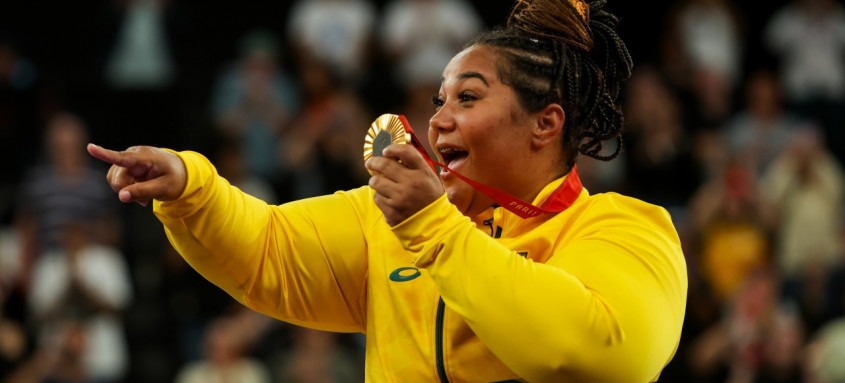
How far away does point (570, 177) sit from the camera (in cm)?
329

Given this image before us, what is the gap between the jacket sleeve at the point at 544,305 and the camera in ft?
8.89

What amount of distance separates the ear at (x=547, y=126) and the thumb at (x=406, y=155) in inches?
21.9

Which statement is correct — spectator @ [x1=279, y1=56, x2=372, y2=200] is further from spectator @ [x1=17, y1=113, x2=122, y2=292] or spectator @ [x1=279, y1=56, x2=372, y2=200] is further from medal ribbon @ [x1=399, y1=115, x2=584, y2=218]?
medal ribbon @ [x1=399, y1=115, x2=584, y2=218]

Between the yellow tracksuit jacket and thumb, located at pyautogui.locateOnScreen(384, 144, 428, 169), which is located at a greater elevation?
thumb, located at pyautogui.locateOnScreen(384, 144, 428, 169)

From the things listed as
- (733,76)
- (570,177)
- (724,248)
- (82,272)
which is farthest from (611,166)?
(570,177)

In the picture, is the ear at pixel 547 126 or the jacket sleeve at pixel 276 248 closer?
the jacket sleeve at pixel 276 248

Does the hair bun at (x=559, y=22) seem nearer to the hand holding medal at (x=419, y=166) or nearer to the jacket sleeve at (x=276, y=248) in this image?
the hand holding medal at (x=419, y=166)

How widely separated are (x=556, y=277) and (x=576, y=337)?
0.13m

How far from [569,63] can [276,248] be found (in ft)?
2.81

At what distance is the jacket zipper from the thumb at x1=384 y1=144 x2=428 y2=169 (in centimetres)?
43

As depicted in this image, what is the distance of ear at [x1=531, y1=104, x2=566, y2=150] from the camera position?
3254mm

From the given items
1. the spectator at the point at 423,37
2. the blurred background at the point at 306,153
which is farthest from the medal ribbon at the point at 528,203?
the spectator at the point at 423,37

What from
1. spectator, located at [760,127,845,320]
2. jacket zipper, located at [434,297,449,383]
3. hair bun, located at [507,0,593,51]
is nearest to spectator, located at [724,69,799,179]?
spectator, located at [760,127,845,320]

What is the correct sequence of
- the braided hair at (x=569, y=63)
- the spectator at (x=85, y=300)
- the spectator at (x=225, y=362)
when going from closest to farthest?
the braided hair at (x=569, y=63), the spectator at (x=225, y=362), the spectator at (x=85, y=300)
